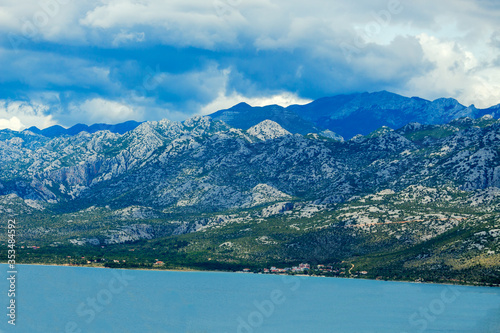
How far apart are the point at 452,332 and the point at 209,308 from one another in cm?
7294

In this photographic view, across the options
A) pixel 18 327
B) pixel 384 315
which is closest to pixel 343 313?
pixel 384 315

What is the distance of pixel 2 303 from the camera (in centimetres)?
18425

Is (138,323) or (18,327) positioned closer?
(18,327)

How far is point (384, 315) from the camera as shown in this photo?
188 meters

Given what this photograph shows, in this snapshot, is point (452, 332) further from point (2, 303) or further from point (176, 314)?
point (2, 303)

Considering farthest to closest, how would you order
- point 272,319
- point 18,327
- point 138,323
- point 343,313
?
point 343,313 → point 272,319 → point 138,323 → point 18,327

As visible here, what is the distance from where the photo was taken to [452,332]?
163m

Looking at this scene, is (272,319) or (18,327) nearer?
(18,327)

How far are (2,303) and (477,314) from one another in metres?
144

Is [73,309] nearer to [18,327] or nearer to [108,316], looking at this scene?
[108,316]

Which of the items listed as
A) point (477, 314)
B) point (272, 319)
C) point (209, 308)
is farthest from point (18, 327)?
point (477, 314)

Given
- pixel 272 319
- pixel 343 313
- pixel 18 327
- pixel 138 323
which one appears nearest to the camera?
pixel 18 327

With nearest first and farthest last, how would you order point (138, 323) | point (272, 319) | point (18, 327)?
1. point (18, 327)
2. point (138, 323)
3. point (272, 319)

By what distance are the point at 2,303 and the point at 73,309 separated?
71.6ft
